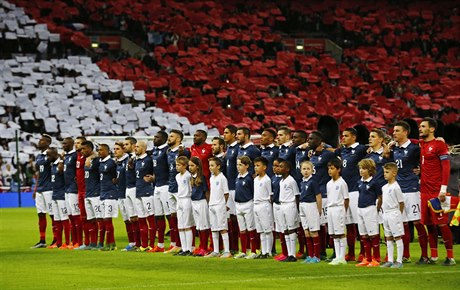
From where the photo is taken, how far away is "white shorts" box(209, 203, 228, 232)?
1859cm

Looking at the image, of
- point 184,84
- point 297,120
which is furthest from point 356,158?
point 184,84

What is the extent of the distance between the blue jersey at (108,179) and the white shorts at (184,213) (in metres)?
2.15

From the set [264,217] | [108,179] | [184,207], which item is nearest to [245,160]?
[264,217]

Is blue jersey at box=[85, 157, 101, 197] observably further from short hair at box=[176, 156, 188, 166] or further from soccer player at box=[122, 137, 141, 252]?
short hair at box=[176, 156, 188, 166]

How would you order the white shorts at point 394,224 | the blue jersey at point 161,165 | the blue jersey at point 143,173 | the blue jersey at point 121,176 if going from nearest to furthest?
the white shorts at point 394,224
the blue jersey at point 161,165
the blue jersey at point 143,173
the blue jersey at point 121,176

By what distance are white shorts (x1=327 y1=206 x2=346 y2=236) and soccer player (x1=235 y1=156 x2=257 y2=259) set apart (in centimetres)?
192

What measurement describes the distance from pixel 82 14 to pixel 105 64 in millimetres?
5270

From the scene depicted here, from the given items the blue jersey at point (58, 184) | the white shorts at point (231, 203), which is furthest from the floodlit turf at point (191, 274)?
the blue jersey at point (58, 184)

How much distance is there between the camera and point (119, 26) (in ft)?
166

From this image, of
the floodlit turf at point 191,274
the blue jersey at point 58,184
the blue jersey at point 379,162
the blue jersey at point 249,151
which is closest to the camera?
the floodlit turf at point 191,274

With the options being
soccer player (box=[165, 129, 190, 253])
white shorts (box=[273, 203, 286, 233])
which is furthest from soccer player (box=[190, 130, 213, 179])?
white shorts (box=[273, 203, 286, 233])

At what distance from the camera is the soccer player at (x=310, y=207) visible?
1716cm

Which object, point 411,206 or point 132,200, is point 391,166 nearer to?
point 411,206

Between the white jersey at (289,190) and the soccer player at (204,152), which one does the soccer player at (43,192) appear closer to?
the soccer player at (204,152)
